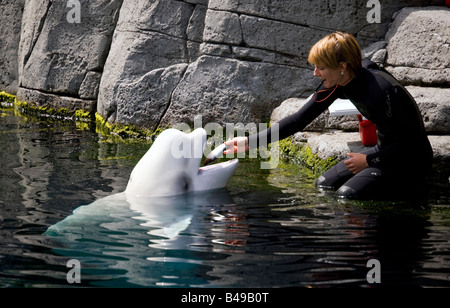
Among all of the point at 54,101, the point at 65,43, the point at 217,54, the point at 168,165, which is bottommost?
the point at 168,165

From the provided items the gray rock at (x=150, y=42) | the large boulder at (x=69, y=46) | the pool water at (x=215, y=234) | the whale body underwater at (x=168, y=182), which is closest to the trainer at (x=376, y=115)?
the pool water at (x=215, y=234)

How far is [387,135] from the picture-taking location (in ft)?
15.7

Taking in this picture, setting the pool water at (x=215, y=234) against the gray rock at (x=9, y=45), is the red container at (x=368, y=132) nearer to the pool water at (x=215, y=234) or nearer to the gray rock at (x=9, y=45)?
the pool water at (x=215, y=234)

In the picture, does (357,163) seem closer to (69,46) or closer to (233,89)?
(233,89)

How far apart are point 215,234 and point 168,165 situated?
1.08 meters

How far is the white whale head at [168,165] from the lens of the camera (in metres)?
4.75

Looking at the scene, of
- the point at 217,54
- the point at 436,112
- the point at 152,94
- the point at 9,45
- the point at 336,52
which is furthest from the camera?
the point at 9,45

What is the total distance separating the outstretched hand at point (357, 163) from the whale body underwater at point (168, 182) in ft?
3.17

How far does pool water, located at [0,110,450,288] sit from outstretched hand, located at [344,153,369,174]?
32 centimetres

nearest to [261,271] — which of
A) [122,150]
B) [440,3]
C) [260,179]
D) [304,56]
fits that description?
[260,179]

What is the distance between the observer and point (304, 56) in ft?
25.3

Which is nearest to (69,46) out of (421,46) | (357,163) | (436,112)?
(421,46)

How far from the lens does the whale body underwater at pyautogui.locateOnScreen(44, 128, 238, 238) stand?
4445mm

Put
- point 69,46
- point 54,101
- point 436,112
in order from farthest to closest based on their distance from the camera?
point 54,101
point 69,46
point 436,112
